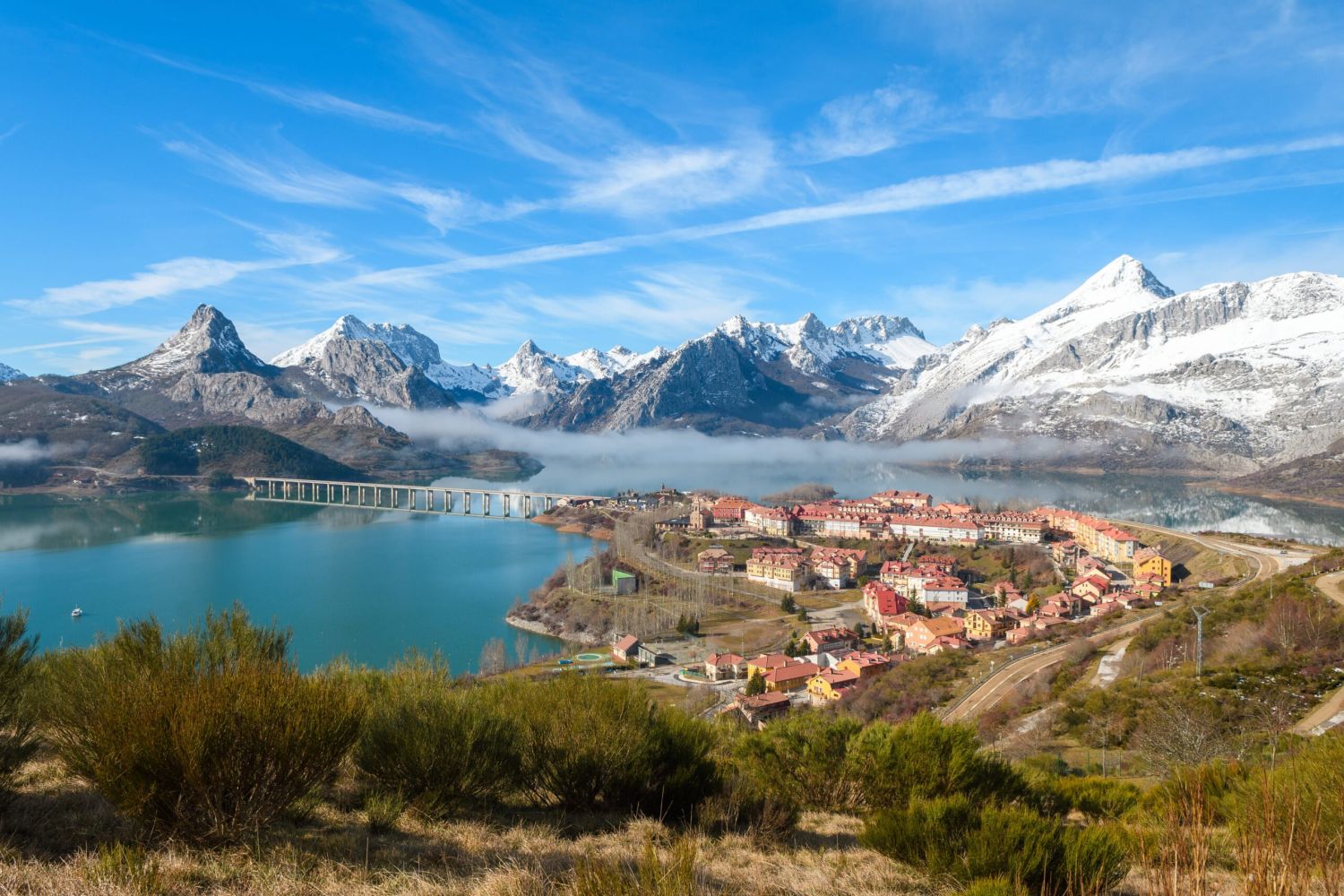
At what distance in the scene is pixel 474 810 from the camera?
15.4 feet

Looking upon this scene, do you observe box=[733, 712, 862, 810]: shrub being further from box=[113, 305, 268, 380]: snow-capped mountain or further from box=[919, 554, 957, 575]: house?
box=[113, 305, 268, 380]: snow-capped mountain

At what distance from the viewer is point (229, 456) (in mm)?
90500

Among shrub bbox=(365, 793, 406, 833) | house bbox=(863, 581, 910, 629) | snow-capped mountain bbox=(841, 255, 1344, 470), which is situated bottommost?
house bbox=(863, 581, 910, 629)

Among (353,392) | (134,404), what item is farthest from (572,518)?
(353,392)

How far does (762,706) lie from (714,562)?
2200 centimetres

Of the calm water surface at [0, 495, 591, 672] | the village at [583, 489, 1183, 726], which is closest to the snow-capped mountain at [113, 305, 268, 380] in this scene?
the calm water surface at [0, 495, 591, 672]

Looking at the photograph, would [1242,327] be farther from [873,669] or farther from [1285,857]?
[1285,857]

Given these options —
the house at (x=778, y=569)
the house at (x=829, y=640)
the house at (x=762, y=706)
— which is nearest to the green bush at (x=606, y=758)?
Result: the house at (x=762, y=706)

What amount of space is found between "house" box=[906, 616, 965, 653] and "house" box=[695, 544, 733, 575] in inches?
573

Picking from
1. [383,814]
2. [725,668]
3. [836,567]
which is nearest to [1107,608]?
[836,567]

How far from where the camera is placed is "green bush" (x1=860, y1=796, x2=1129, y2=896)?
293 centimetres

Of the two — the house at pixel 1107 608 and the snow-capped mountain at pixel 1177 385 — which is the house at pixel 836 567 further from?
the snow-capped mountain at pixel 1177 385

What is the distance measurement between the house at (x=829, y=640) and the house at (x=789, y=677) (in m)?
2.36

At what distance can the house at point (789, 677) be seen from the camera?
21281 millimetres
